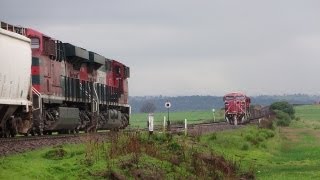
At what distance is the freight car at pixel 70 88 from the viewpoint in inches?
1127

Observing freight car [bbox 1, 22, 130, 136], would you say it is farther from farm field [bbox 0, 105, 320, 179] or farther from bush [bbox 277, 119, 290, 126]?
bush [bbox 277, 119, 290, 126]

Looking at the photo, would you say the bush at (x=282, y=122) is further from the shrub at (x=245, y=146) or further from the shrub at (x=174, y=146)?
the shrub at (x=174, y=146)

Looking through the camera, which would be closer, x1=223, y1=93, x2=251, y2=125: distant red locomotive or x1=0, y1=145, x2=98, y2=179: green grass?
x1=0, y1=145, x2=98, y2=179: green grass

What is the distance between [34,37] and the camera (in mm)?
29375

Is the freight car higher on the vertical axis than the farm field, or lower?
higher

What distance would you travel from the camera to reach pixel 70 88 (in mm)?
34250

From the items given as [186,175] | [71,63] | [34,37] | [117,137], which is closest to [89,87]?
[71,63]

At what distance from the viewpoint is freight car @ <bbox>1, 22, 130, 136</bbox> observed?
28.6m

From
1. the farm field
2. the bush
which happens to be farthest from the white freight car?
the bush

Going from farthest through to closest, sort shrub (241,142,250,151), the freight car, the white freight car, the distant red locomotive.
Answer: the distant red locomotive, shrub (241,142,250,151), the freight car, the white freight car

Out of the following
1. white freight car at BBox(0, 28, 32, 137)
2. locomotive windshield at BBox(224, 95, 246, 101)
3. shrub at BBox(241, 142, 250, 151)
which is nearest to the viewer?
white freight car at BBox(0, 28, 32, 137)

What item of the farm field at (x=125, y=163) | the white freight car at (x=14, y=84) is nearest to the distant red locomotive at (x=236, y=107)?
the farm field at (x=125, y=163)

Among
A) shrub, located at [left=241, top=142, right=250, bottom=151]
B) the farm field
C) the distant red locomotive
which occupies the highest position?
the distant red locomotive

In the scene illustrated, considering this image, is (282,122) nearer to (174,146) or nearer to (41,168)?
(174,146)
